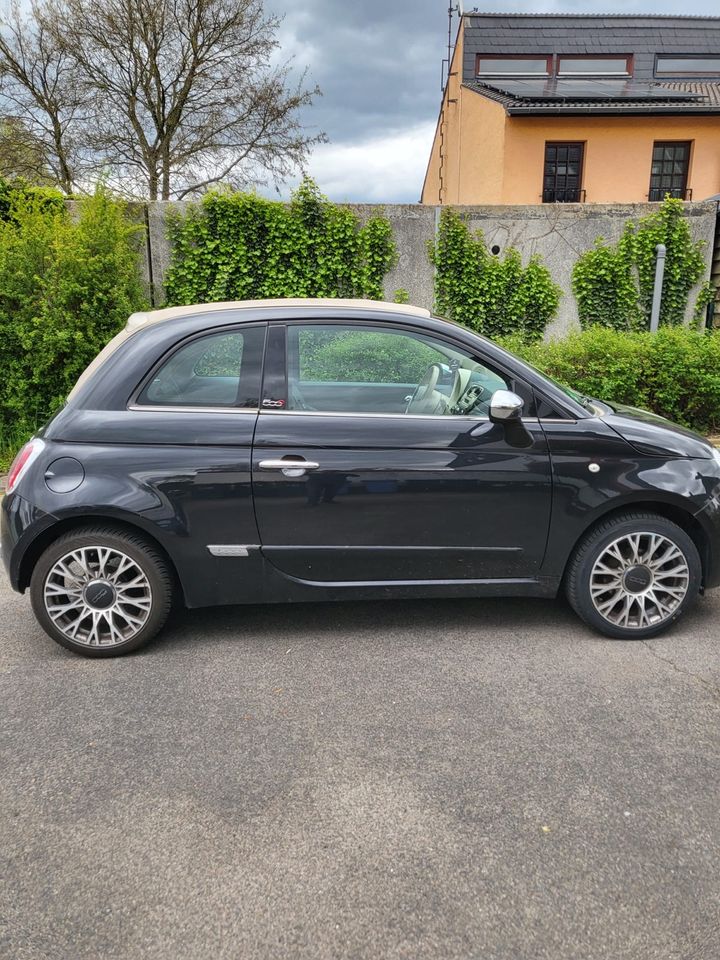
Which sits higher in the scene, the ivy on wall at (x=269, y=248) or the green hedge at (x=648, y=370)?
the ivy on wall at (x=269, y=248)

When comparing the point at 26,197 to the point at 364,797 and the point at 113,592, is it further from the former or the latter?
the point at 364,797

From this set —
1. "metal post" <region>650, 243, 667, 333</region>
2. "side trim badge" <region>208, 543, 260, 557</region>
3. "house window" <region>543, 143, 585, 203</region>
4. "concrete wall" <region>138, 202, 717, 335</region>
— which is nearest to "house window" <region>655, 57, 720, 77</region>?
"house window" <region>543, 143, 585, 203</region>

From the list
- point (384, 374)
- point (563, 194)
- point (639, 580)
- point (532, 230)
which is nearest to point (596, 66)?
point (563, 194)

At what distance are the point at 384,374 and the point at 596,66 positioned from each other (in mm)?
26375

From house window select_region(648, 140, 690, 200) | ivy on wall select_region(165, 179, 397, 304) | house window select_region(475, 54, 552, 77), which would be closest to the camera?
ivy on wall select_region(165, 179, 397, 304)

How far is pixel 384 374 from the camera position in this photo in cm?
363

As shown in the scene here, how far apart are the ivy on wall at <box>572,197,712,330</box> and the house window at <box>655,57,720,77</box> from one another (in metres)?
20.0

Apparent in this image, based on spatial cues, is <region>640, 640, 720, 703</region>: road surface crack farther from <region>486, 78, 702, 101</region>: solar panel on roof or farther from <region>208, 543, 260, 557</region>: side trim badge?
<region>486, 78, 702, 101</region>: solar panel on roof

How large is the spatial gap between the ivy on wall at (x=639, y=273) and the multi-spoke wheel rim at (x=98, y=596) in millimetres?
7812

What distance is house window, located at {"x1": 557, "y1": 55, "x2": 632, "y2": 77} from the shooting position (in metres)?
24.1

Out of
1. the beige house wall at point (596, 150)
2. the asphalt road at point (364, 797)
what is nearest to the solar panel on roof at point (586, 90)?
the beige house wall at point (596, 150)

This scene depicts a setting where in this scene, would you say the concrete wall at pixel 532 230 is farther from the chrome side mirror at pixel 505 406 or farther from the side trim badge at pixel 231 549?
the side trim badge at pixel 231 549

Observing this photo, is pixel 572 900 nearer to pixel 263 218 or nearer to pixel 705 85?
pixel 263 218

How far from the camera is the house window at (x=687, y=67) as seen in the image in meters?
24.6
